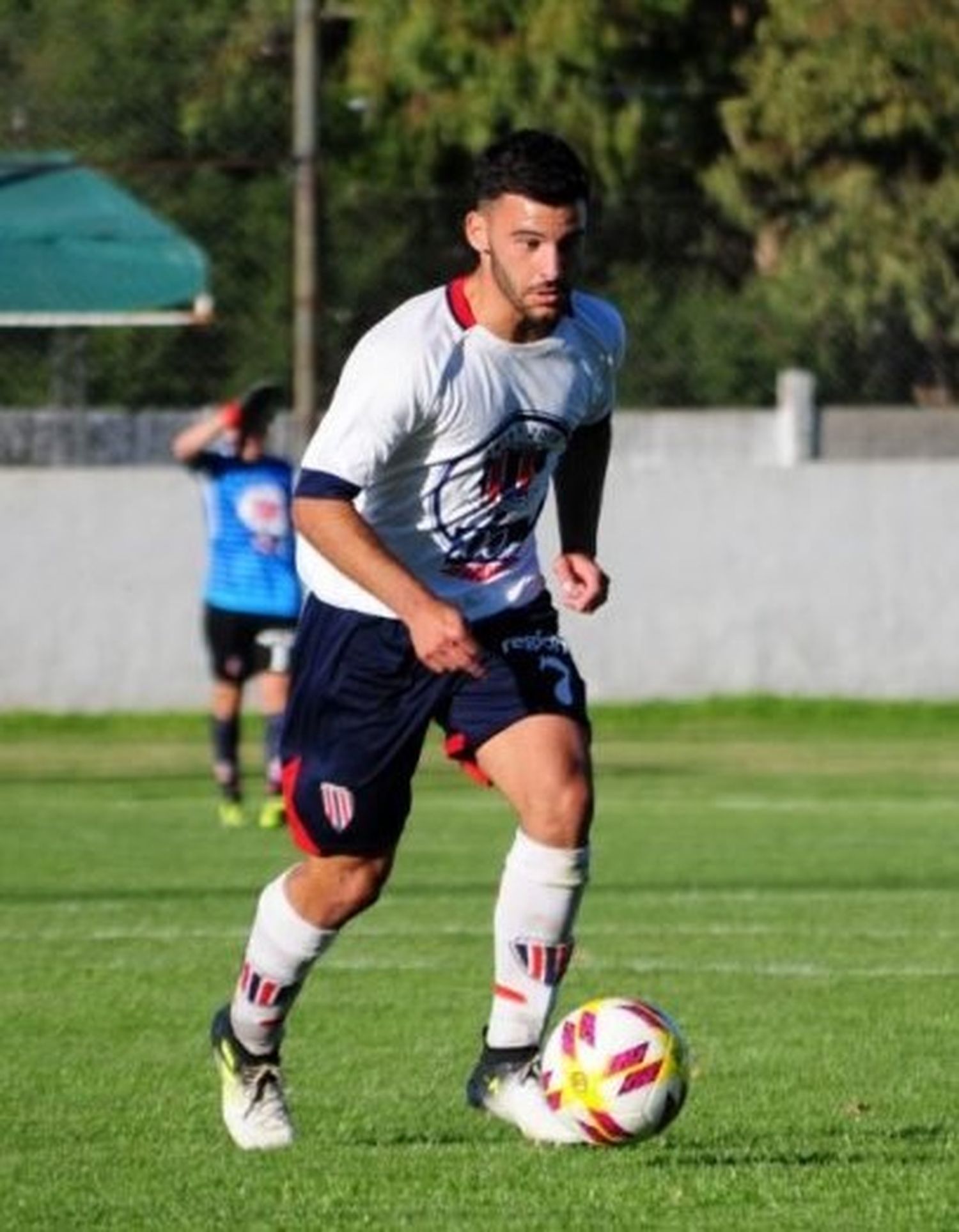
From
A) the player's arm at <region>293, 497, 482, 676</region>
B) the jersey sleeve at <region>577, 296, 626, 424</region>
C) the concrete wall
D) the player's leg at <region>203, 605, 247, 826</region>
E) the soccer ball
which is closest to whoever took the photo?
the player's arm at <region>293, 497, 482, 676</region>

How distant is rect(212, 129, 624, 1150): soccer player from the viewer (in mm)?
7617

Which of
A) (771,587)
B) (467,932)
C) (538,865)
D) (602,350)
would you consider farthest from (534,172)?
(771,587)

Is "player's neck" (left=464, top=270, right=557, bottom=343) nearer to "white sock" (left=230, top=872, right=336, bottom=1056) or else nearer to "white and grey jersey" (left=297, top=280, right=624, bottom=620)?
"white and grey jersey" (left=297, top=280, right=624, bottom=620)

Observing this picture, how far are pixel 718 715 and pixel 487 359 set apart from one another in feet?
60.6

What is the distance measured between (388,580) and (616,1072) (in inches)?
43.4

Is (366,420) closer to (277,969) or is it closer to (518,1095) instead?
(277,969)

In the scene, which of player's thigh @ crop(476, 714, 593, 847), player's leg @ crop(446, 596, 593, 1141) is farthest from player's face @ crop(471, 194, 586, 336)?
player's thigh @ crop(476, 714, 593, 847)

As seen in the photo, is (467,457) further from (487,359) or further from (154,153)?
(154,153)

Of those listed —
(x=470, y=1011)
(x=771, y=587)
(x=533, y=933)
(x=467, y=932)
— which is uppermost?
(x=533, y=933)

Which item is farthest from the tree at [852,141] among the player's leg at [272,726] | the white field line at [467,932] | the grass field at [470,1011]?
the white field line at [467,932]

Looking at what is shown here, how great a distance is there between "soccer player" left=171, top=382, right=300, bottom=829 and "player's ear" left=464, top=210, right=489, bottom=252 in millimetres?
11175

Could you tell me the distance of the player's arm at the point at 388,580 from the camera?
7281mm

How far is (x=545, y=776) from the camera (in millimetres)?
7715

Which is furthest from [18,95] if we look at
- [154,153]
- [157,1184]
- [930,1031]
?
[157,1184]
